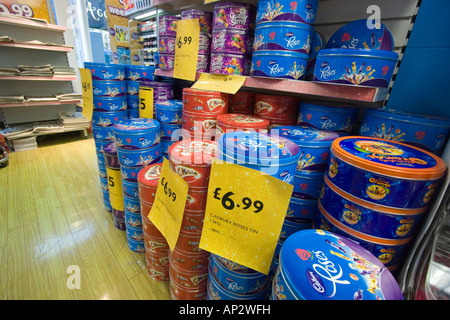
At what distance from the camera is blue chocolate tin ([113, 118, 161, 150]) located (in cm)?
119

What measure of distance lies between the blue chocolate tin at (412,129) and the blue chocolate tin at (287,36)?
38 cm

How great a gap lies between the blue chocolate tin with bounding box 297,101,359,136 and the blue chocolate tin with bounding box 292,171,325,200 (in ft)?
0.71

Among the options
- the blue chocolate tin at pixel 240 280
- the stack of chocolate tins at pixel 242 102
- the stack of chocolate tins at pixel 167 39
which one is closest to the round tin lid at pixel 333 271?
the blue chocolate tin at pixel 240 280

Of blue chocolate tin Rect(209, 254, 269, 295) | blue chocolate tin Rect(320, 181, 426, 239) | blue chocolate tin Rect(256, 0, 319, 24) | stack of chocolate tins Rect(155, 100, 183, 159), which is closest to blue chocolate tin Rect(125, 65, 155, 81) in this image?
stack of chocolate tins Rect(155, 100, 183, 159)

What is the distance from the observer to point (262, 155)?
575 millimetres

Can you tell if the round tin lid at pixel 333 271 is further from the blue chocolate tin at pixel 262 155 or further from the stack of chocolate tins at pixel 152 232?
the stack of chocolate tins at pixel 152 232

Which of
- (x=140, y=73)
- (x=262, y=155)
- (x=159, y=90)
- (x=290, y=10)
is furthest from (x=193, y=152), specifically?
(x=140, y=73)

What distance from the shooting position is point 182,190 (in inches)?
27.4

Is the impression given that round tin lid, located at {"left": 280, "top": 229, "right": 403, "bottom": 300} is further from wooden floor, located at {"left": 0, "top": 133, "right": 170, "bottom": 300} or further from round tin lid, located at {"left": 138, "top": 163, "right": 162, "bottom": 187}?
wooden floor, located at {"left": 0, "top": 133, "right": 170, "bottom": 300}

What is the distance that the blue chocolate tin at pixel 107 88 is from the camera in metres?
1.55

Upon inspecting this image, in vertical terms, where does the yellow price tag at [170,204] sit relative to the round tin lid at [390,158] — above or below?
below

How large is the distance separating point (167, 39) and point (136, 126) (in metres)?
0.57

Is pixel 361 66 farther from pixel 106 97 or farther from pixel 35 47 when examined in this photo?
pixel 35 47
